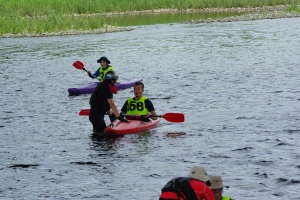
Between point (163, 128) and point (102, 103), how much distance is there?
2.37 m

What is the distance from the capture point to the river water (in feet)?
40.1

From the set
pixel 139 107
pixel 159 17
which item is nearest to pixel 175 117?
pixel 139 107

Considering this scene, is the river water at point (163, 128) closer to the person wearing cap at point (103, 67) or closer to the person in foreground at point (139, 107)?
the person in foreground at point (139, 107)

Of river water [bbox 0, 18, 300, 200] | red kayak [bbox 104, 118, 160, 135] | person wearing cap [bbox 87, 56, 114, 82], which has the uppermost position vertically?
person wearing cap [bbox 87, 56, 114, 82]

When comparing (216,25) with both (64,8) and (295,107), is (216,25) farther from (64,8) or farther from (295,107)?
(295,107)

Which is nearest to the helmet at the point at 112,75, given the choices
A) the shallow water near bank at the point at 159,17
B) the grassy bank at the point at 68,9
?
the grassy bank at the point at 68,9

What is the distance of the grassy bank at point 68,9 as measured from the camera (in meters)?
49.2

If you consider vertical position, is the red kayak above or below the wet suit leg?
below

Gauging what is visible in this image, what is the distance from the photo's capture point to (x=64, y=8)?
58.4 meters

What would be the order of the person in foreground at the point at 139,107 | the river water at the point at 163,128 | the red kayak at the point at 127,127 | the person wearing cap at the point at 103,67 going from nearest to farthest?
1. the river water at the point at 163,128
2. the red kayak at the point at 127,127
3. the person in foreground at the point at 139,107
4. the person wearing cap at the point at 103,67

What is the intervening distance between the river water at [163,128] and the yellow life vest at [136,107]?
1.76ft

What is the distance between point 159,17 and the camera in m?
58.8

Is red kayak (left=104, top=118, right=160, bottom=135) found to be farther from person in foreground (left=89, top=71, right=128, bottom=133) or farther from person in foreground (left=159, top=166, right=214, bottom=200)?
person in foreground (left=159, top=166, right=214, bottom=200)

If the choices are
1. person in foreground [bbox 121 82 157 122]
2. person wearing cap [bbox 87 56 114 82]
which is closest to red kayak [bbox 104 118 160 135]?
person in foreground [bbox 121 82 157 122]
